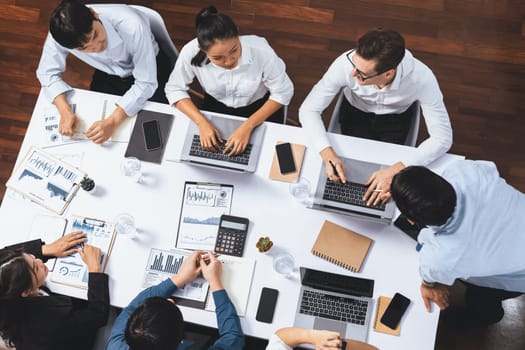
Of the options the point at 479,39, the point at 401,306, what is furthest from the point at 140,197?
the point at 479,39

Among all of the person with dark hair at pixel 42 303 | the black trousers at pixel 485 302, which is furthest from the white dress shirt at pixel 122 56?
the black trousers at pixel 485 302

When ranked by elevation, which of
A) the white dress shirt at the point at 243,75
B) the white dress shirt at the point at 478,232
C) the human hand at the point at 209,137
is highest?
the white dress shirt at the point at 243,75

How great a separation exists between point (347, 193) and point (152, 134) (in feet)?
3.00

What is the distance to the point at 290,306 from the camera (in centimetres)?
196

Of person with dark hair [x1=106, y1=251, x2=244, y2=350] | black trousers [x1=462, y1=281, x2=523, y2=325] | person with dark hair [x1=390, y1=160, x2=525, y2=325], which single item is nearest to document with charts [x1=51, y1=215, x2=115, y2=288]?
person with dark hair [x1=106, y1=251, x2=244, y2=350]

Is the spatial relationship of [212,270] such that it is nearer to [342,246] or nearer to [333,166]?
[342,246]

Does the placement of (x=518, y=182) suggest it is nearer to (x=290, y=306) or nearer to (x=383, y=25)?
(x=383, y=25)

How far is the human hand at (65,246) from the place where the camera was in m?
2.10

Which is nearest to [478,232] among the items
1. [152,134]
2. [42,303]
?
[152,134]

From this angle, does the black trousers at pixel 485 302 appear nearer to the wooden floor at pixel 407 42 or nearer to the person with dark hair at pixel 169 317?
the wooden floor at pixel 407 42

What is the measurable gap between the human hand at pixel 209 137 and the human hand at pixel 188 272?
0.47 m

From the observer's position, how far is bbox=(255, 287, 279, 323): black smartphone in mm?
1952

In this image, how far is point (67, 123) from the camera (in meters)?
2.25

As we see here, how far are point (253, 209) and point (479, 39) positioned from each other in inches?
77.5
